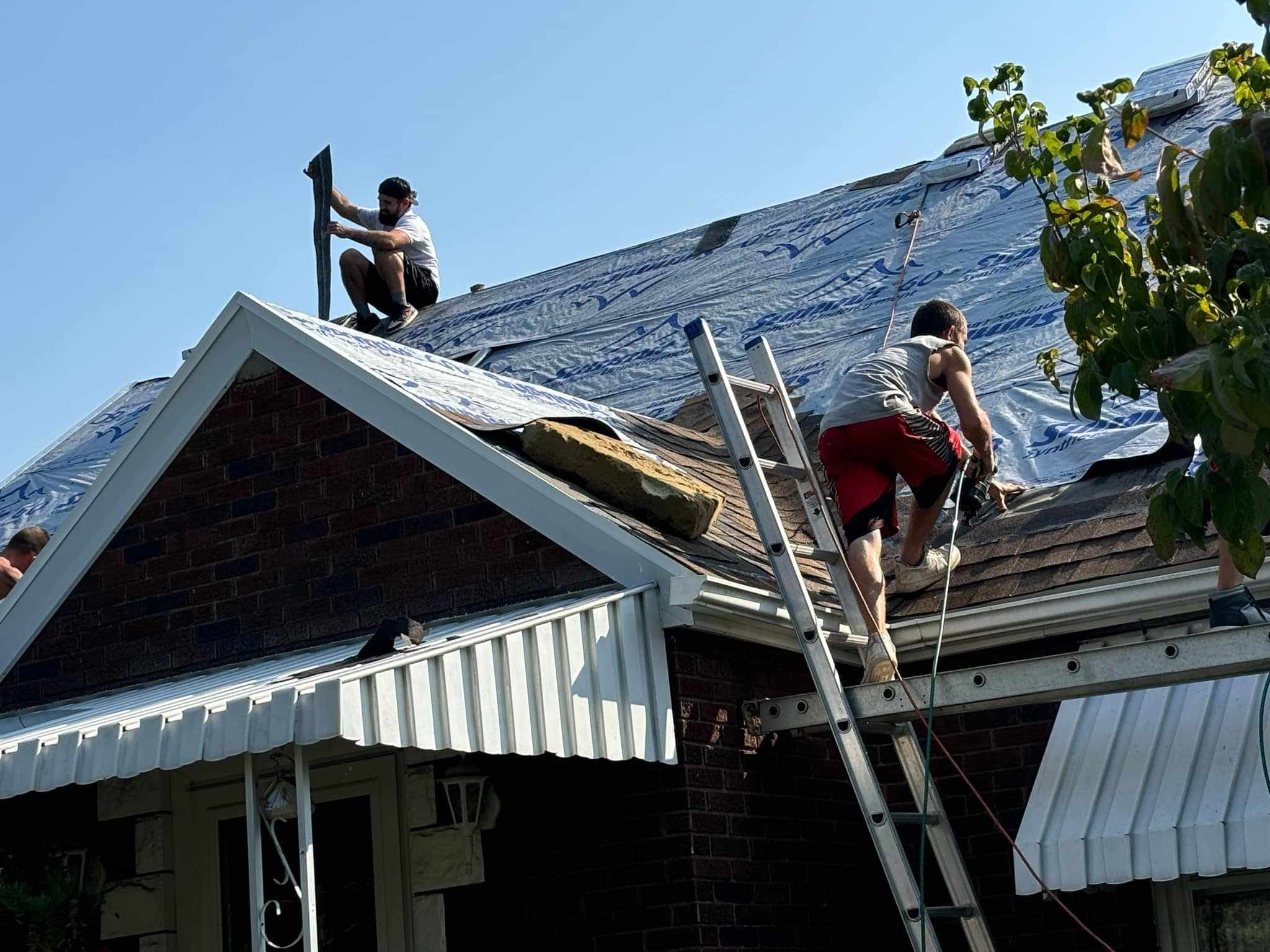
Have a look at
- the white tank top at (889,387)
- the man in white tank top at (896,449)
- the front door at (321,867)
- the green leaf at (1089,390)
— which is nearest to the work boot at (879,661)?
the man in white tank top at (896,449)

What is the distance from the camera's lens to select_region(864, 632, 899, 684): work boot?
22.1ft

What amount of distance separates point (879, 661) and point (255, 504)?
10.5ft

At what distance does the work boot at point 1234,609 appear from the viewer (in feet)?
20.0

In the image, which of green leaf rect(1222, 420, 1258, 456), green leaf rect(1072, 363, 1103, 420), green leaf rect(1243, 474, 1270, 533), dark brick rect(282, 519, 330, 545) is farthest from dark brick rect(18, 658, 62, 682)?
green leaf rect(1222, 420, 1258, 456)

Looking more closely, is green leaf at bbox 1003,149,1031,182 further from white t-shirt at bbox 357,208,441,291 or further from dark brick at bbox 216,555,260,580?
white t-shirt at bbox 357,208,441,291

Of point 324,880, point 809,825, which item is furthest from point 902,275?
point 324,880

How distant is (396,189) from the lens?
1409 centimetres

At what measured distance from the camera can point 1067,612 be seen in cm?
717

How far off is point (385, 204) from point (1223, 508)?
1116 cm

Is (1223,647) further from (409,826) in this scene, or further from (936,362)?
(409,826)

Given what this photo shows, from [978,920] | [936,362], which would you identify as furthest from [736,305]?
[978,920]

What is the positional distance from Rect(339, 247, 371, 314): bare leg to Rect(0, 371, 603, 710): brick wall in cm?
572

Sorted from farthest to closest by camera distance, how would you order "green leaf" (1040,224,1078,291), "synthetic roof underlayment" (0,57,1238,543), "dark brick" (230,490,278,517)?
"synthetic roof underlayment" (0,57,1238,543) → "dark brick" (230,490,278,517) → "green leaf" (1040,224,1078,291)

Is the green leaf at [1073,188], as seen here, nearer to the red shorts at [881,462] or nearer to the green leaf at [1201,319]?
the green leaf at [1201,319]
